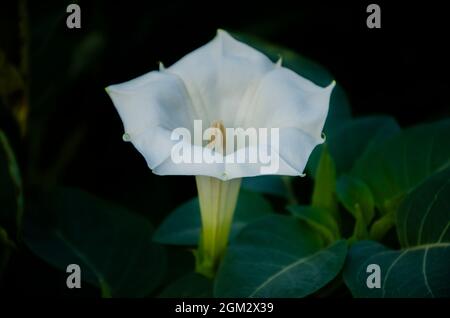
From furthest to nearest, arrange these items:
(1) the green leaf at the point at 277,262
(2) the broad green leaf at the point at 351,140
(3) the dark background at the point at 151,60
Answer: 1. (3) the dark background at the point at 151,60
2. (2) the broad green leaf at the point at 351,140
3. (1) the green leaf at the point at 277,262

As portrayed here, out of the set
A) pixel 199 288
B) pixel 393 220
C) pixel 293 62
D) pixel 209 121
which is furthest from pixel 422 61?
pixel 199 288

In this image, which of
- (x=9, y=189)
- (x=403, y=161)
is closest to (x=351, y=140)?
(x=403, y=161)

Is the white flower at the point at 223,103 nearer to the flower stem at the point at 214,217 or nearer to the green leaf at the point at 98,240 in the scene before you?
the flower stem at the point at 214,217

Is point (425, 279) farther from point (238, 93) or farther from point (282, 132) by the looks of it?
point (238, 93)

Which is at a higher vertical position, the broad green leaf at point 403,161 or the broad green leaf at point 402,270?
the broad green leaf at point 403,161

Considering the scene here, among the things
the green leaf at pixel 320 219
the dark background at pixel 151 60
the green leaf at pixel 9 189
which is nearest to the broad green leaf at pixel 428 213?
the green leaf at pixel 320 219

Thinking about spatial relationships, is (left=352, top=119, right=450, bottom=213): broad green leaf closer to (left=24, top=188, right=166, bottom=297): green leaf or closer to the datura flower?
the datura flower

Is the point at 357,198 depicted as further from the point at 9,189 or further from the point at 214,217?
the point at 9,189
